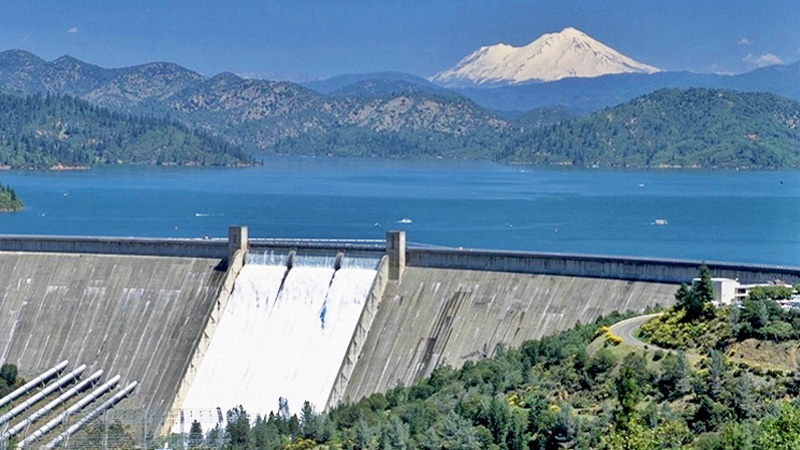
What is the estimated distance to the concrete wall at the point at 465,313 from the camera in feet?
172

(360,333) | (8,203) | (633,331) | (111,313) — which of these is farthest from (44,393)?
(8,203)

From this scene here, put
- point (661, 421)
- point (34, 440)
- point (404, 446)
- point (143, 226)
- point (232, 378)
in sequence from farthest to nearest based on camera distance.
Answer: point (143, 226), point (232, 378), point (34, 440), point (404, 446), point (661, 421)

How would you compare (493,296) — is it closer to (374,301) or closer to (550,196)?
(374,301)

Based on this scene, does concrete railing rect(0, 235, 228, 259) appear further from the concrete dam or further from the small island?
the small island

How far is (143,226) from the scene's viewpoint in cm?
12862

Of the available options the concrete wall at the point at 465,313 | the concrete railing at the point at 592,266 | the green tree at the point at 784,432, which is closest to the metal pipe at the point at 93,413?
the concrete wall at the point at 465,313

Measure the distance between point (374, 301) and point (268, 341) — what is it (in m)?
4.82

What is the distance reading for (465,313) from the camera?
55.6m

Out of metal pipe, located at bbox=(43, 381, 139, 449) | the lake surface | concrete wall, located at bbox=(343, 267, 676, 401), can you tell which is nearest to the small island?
the lake surface

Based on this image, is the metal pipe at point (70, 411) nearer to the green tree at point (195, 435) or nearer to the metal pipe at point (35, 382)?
the metal pipe at point (35, 382)

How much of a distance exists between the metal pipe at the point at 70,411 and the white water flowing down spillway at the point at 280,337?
146 inches

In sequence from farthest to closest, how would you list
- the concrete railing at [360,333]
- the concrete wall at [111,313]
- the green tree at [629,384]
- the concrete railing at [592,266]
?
the concrete wall at [111,313]
the concrete railing at [360,333]
the concrete railing at [592,266]
the green tree at [629,384]

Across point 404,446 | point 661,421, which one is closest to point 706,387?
point 661,421

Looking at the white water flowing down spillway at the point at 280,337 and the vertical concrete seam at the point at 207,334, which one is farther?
the vertical concrete seam at the point at 207,334
